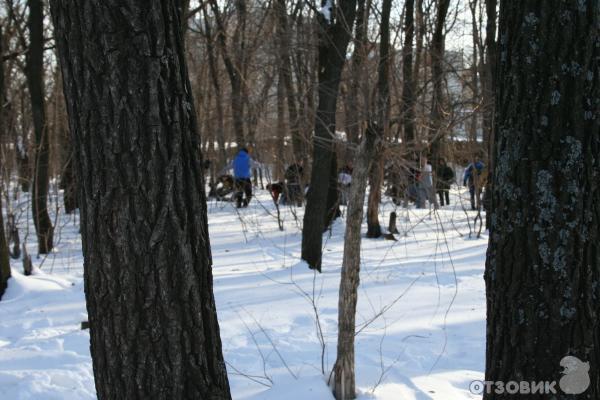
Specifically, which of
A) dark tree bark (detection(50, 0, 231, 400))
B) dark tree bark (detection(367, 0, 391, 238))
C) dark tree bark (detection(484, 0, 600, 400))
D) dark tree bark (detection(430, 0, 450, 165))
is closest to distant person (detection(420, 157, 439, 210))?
dark tree bark (detection(430, 0, 450, 165))

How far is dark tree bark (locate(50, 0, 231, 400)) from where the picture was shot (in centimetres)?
212

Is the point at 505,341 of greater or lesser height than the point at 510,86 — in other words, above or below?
below

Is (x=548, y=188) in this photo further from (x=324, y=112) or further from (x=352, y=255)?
(x=324, y=112)

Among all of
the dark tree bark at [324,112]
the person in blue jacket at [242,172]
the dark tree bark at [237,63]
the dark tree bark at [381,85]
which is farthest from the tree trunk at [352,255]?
the person in blue jacket at [242,172]

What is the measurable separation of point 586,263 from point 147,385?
5.65 feet

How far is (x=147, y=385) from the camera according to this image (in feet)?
7.35

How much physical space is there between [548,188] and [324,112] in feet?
18.8

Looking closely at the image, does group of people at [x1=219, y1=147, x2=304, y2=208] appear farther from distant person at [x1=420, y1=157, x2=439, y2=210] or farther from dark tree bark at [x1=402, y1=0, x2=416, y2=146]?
dark tree bark at [x1=402, y1=0, x2=416, y2=146]

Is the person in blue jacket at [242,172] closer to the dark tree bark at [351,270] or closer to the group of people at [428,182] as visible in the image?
the group of people at [428,182]

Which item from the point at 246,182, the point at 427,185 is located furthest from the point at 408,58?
the point at 246,182

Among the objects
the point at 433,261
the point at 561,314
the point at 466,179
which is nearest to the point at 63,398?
the point at 561,314

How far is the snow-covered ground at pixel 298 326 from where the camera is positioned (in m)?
4.00

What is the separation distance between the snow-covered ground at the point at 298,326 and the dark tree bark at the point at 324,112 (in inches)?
17.4

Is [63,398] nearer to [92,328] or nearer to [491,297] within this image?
[92,328]
